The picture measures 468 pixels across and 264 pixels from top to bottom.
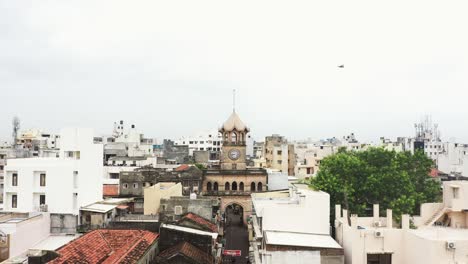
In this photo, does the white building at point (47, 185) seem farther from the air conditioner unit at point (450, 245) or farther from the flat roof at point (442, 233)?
the air conditioner unit at point (450, 245)

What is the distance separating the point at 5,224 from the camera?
29.0 m

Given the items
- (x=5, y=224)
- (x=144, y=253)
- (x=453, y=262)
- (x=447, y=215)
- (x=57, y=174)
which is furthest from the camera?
(x=57, y=174)

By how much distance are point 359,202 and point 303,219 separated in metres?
13.6

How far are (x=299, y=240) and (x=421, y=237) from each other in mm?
5706

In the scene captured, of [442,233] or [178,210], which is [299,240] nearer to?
[442,233]

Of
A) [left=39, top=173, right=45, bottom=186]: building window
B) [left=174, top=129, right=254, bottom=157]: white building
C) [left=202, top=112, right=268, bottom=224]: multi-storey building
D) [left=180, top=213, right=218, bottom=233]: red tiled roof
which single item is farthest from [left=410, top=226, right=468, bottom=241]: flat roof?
[left=174, top=129, right=254, bottom=157]: white building

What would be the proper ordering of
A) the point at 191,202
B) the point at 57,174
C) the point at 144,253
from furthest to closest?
the point at 191,202 < the point at 57,174 < the point at 144,253

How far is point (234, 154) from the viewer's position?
61062 millimetres

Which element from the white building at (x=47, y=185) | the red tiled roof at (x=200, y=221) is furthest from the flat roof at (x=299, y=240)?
the white building at (x=47, y=185)

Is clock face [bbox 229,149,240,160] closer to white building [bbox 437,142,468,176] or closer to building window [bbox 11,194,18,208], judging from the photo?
building window [bbox 11,194,18,208]

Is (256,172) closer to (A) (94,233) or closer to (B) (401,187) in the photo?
(B) (401,187)

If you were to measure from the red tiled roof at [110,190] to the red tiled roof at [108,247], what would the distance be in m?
23.3

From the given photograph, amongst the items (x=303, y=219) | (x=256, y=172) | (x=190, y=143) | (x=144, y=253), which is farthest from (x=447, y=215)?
(x=190, y=143)

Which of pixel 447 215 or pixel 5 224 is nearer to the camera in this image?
pixel 447 215
